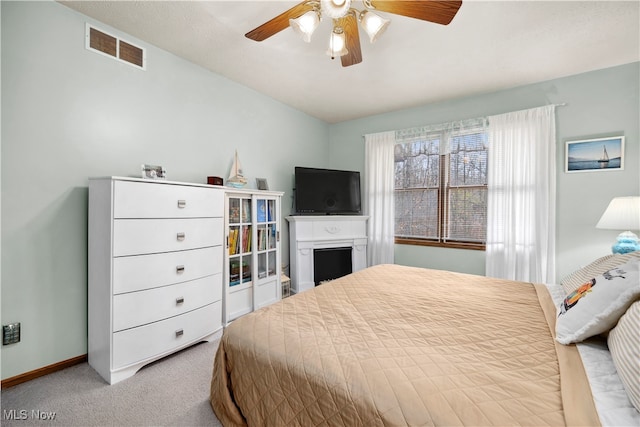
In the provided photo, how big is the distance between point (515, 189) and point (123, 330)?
13.0 feet

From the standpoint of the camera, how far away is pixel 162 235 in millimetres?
2002

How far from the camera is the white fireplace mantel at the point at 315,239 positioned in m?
3.63

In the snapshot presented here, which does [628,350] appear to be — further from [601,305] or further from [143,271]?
[143,271]

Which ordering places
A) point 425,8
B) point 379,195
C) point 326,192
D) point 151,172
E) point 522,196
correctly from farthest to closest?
point 379,195 < point 326,192 < point 522,196 < point 151,172 < point 425,8

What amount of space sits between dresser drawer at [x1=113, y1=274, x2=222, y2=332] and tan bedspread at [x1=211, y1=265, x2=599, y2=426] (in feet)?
2.70

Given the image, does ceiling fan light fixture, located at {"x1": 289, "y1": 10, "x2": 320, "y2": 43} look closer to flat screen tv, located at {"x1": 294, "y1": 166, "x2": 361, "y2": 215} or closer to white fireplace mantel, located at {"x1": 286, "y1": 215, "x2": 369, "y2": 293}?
flat screen tv, located at {"x1": 294, "y1": 166, "x2": 361, "y2": 215}

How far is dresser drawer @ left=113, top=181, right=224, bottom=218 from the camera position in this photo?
1.81 metres

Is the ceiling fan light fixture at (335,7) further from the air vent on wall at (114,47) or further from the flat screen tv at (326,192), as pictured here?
the flat screen tv at (326,192)

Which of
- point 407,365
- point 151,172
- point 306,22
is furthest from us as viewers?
point 151,172

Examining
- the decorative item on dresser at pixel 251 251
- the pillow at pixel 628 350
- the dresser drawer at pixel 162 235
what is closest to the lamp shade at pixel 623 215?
the pillow at pixel 628 350

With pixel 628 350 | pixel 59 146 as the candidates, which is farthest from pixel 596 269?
pixel 59 146

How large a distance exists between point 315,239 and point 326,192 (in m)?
0.70

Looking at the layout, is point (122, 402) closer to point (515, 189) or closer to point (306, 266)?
point (306, 266)

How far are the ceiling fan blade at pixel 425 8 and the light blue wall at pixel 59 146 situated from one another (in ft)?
6.55
